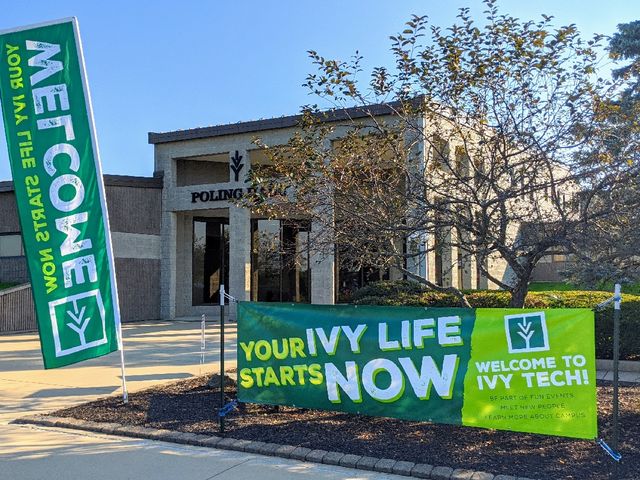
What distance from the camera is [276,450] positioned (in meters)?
5.60

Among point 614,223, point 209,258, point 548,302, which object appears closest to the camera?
point 614,223

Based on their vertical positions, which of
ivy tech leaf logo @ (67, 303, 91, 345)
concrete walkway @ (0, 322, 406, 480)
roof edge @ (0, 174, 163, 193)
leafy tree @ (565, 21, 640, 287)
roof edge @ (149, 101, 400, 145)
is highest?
roof edge @ (149, 101, 400, 145)

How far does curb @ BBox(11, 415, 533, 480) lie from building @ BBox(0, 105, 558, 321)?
482 inches

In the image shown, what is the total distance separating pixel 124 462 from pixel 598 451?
14.0 ft

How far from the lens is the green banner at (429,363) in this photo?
5.23m

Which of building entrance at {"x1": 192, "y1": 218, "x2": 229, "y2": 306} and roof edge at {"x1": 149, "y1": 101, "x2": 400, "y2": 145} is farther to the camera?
building entrance at {"x1": 192, "y1": 218, "x2": 229, "y2": 306}

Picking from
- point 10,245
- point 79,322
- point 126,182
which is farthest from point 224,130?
point 79,322

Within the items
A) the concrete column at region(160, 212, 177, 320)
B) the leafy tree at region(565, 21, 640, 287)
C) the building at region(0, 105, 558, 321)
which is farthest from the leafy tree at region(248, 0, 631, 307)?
the concrete column at region(160, 212, 177, 320)

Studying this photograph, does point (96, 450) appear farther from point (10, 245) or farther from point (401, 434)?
point (10, 245)

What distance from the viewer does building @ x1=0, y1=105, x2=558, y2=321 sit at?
65.0ft

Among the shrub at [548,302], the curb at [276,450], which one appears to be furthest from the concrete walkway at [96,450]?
the shrub at [548,302]

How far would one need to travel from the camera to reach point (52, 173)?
7.57 meters

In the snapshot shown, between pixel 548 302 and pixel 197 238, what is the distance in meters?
14.4

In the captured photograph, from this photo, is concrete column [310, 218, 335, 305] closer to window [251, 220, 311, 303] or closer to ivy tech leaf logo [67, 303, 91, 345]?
window [251, 220, 311, 303]
